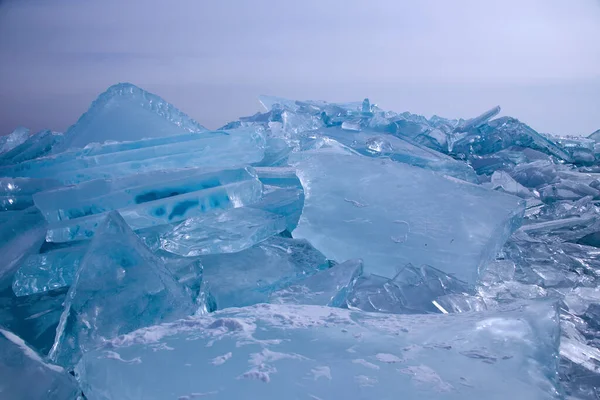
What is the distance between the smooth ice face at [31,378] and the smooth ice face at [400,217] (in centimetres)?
75

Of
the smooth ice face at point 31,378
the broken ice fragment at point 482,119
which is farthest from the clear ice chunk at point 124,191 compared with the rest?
the broken ice fragment at point 482,119

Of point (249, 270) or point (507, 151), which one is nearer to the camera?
point (249, 270)

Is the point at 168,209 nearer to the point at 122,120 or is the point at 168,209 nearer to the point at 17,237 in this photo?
the point at 17,237

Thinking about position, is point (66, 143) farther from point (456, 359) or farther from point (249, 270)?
point (456, 359)

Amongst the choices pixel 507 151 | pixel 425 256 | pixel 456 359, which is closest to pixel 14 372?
pixel 456 359

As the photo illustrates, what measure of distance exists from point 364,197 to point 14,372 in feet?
3.16

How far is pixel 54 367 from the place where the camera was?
0.62 metres

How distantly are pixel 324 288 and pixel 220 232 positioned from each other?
361mm

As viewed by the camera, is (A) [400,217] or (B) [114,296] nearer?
(B) [114,296]

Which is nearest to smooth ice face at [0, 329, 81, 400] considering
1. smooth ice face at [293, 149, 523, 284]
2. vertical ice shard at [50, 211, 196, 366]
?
vertical ice shard at [50, 211, 196, 366]

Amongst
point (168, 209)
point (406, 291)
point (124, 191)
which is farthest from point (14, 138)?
point (406, 291)

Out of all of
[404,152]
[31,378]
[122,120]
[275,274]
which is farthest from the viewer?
[404,152]

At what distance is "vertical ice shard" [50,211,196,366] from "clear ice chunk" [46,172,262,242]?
180 mm

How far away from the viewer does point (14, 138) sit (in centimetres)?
287
